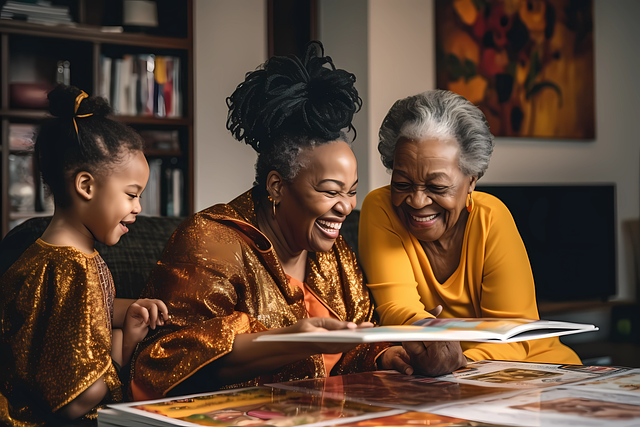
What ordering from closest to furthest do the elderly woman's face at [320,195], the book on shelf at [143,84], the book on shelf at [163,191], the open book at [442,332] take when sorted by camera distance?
the open book at [442,332], the elderly woman's face at [320,195], the book on shelf at [143,84], the book on shelf at [163,191]

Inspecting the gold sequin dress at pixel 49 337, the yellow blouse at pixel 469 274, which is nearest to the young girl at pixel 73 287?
the gold sequin dress at pixel 49 337

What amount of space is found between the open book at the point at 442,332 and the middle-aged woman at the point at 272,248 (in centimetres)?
24

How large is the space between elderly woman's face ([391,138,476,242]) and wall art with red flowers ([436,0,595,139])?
2990 millimetres

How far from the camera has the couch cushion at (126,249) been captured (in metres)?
1.47

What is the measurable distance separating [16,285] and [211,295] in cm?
33

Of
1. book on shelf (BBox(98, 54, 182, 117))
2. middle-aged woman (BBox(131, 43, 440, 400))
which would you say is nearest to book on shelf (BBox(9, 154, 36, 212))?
book on shelf (BBox(98, 54, 182, 117))

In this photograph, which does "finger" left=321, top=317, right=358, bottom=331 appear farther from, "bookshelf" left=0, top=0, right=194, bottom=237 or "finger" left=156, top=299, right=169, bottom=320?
"bookshelf" left=0, top=0, right=194, bottom=237

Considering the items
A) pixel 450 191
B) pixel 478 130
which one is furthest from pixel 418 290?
pixel 478 130

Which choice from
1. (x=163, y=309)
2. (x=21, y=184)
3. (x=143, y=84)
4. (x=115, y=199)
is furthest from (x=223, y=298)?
(x=143, y=84)

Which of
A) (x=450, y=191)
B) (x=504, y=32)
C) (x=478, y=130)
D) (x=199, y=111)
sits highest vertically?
(x=504, y=32)

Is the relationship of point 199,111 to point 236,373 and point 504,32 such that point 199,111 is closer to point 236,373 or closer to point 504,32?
point 504,32

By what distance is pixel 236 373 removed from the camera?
1.17 m

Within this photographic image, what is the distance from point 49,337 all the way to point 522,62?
4.34 metres

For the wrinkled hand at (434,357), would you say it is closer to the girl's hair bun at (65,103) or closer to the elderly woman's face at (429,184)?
the elderly woman's face at (429,184)
